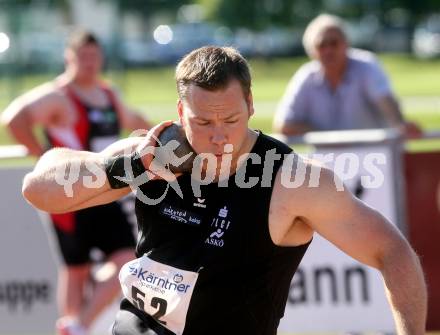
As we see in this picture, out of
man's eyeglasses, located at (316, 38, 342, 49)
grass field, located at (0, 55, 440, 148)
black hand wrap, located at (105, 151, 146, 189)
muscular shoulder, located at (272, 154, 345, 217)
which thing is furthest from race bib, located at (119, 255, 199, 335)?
grass field, located at (0, 55, 440, 148)

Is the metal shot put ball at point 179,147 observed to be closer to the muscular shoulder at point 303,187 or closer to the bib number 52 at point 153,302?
the muscular shoulder at point 303,187

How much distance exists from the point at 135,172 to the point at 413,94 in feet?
93.5

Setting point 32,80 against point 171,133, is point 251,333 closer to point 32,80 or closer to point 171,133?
point 171,133

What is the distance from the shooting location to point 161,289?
3.83 m

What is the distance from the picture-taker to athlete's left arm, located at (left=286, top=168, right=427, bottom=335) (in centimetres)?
354

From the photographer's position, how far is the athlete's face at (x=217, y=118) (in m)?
3.61

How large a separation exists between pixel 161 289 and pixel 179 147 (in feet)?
1.72

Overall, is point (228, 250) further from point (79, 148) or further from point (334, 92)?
point (334, 92)

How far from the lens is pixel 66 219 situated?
295 inches

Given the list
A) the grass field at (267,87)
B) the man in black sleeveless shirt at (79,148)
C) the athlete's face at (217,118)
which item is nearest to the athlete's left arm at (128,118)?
the man in black sleeveless shirt at (79,148)

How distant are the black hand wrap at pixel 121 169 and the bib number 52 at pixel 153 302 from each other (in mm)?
402

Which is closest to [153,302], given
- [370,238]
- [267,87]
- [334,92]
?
[370,238]

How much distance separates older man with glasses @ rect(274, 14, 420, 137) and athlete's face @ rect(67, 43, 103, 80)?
4.79ft

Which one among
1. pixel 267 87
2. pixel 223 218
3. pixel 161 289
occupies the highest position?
pixel 223 218
